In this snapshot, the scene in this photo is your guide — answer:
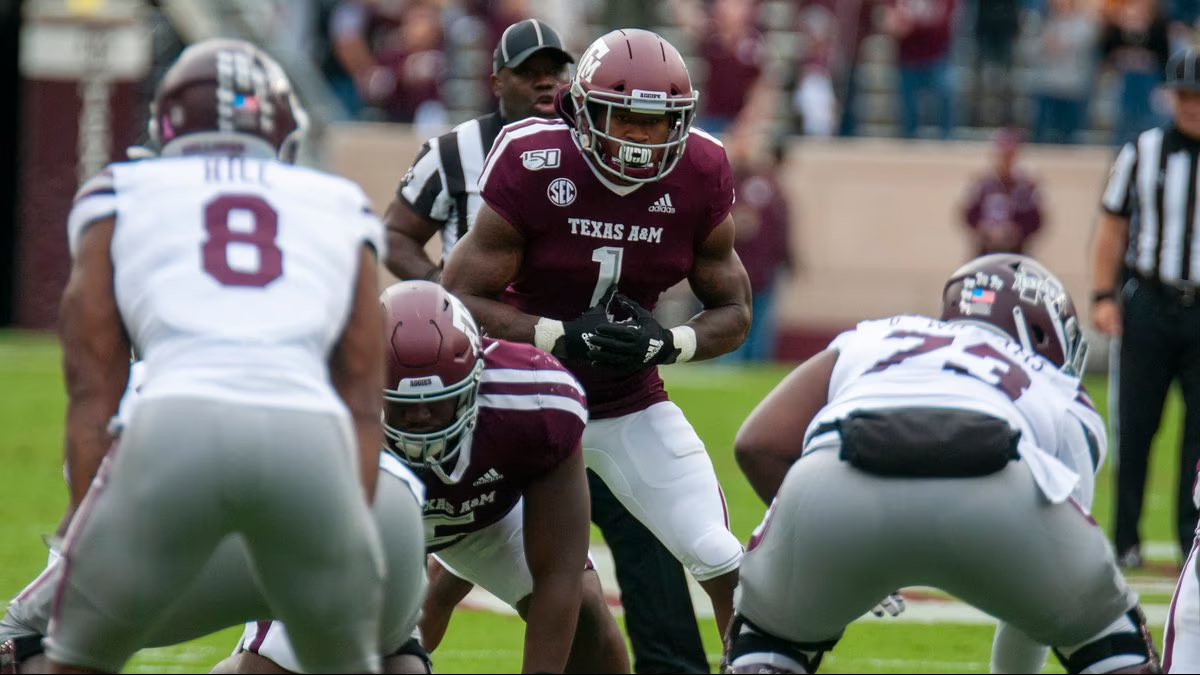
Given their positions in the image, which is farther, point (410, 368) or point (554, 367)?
point (554, 367)

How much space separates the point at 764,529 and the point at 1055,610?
0.61 m

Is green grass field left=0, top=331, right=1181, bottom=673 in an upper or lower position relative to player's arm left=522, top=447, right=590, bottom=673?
lower

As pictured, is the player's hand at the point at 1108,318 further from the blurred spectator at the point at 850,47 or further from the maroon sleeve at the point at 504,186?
the blurred spectator at the point at 850,47

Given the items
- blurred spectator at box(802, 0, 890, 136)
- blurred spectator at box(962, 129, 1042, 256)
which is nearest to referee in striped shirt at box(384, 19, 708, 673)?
blurred spectator at box(962, 129, 1042, 256)

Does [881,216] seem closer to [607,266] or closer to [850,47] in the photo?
[850,47]

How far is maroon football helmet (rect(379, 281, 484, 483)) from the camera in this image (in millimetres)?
4156

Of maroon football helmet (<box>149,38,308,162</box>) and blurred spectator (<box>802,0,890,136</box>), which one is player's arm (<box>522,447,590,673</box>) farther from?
blurred spectator (<box>802,0,890,136</box>)

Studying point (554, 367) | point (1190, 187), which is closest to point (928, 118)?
point (1190, 187)

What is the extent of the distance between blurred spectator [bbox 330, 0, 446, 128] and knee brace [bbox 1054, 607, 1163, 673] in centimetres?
1253

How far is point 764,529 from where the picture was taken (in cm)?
403

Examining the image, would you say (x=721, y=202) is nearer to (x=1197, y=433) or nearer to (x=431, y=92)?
(x=1197, y=433)

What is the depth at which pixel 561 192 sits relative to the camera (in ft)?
16.6

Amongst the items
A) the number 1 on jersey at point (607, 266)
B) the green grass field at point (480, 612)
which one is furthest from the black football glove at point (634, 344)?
the green grass field at point (480, 612)

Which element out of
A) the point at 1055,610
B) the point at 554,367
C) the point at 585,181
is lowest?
the point at 1055,610
